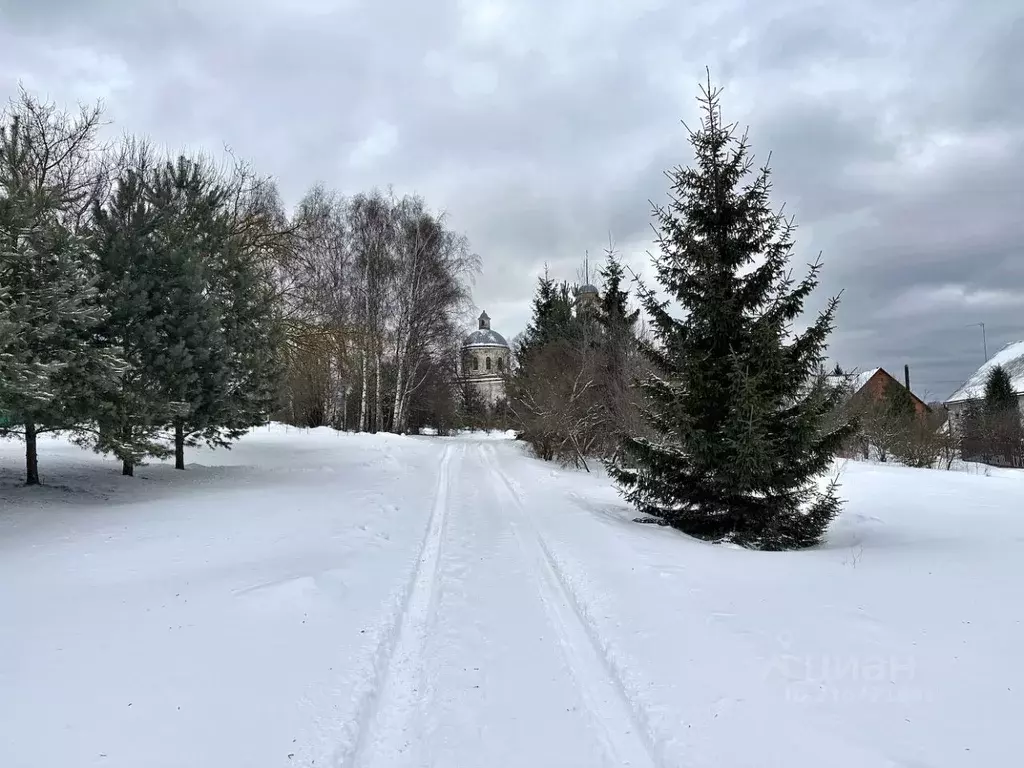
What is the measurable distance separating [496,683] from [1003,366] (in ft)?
231

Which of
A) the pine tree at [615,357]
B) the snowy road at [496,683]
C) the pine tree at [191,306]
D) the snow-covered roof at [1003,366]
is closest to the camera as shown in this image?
the snowy road at [496,683]

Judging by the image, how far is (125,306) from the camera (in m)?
10.8

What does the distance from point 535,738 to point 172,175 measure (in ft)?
48.6

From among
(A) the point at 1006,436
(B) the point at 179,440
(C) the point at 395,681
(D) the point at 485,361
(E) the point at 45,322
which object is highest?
(D) the point at 485,361

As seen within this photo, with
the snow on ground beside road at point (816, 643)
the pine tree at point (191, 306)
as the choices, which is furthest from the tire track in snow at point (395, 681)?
A: the pine tree at point (191, 306)

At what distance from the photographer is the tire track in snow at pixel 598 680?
10.7ft

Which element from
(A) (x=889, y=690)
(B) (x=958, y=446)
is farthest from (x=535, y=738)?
(B) (x=958, y=446)

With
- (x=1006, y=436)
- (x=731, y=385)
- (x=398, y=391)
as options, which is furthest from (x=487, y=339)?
(x=731, y=385)

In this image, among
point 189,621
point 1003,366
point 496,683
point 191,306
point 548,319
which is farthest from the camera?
point 1003,366

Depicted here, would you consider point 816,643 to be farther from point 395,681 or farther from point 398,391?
point 398,391

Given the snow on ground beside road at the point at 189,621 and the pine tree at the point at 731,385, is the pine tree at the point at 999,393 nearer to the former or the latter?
the pine tree at the point at 731,385

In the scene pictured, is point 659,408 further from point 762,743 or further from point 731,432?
point 762,743

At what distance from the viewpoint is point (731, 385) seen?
8.87 m

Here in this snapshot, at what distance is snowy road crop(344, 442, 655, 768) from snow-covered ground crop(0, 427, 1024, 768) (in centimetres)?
2
